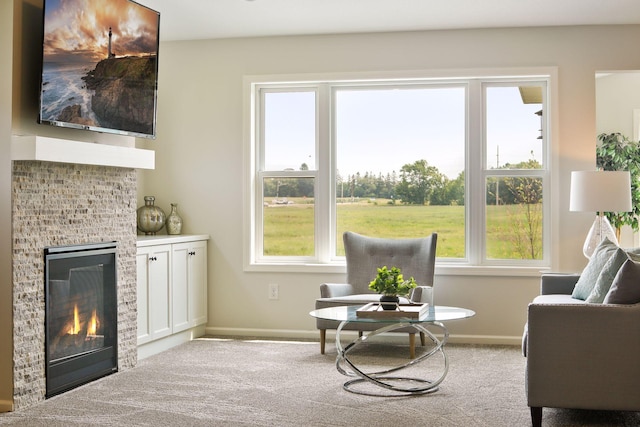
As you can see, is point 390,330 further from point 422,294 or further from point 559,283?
point 559,283

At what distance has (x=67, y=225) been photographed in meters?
4.45

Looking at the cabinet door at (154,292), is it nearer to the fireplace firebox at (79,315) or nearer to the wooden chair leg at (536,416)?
the fireplace firebox at (79,315)

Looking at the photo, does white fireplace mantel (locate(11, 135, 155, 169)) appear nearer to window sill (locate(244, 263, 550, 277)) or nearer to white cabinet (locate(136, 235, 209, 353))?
white cabinet (locate(136, 235, 209, 353))

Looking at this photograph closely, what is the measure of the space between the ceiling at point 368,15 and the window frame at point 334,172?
0.40m

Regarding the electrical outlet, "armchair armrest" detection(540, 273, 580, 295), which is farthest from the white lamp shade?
the electrical outlet

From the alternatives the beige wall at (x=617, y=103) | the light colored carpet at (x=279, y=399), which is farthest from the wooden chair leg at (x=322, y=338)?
the beige wall at (x=617, y=103)

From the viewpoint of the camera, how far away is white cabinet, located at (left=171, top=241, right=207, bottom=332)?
19.2ft

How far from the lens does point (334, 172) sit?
21.1 feet

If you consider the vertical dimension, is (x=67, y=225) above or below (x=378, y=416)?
above

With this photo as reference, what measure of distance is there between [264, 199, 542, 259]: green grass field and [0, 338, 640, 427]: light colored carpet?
3.35ft

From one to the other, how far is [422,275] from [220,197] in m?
1.83

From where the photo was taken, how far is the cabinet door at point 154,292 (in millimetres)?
5332

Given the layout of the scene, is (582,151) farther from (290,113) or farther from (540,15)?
(290,113)

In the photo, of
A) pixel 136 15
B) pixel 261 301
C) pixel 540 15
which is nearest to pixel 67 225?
pixel 136 15
